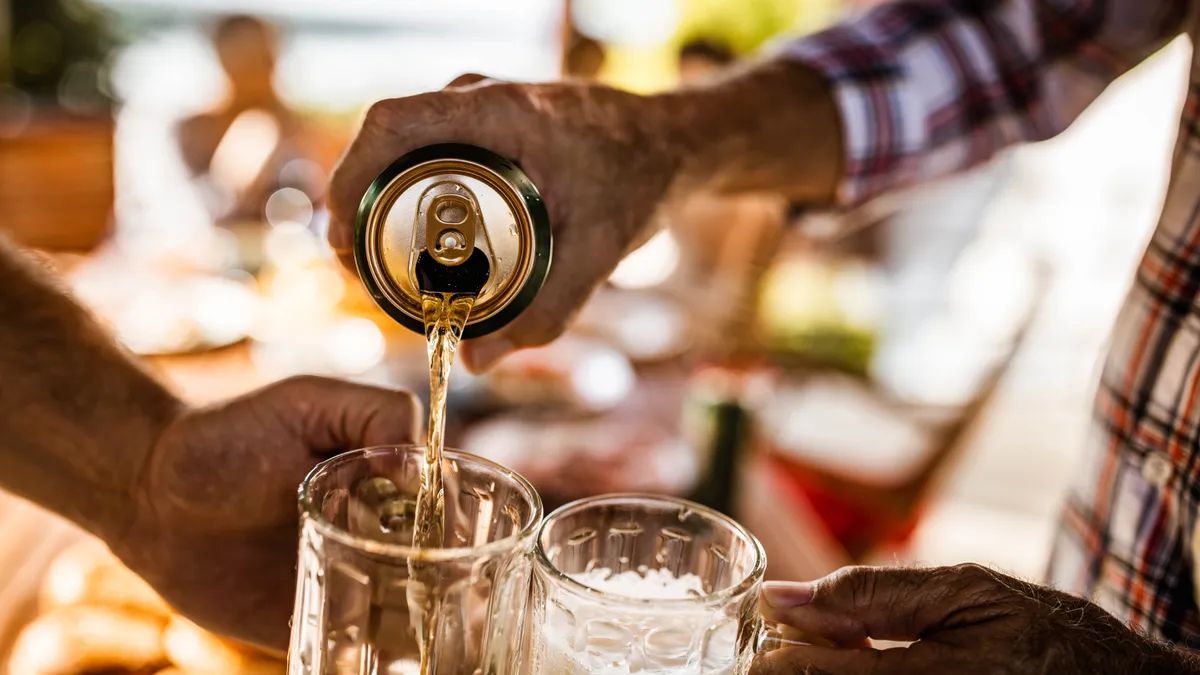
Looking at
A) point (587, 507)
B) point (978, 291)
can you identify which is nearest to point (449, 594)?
point (587, 507)

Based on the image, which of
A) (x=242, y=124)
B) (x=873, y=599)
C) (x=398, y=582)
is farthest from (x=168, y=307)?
(x=242, y=124)

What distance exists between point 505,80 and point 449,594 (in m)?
0.53

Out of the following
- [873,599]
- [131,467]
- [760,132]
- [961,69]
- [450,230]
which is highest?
[961,69]

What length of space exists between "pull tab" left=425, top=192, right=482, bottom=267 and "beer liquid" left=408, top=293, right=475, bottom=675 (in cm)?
4

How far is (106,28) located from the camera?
7539 millimetres

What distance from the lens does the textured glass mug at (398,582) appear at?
720mm

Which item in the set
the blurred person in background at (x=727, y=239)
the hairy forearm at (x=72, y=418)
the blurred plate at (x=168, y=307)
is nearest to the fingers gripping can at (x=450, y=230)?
the hairy forearm at (x=72, y=418)

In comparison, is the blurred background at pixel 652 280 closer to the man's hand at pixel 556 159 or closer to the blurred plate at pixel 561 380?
the blurred plate at pixel 561 380

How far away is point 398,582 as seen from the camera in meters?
0.72

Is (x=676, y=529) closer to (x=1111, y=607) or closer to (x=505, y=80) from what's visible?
(x=505, y=80)

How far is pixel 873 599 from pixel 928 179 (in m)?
1.17

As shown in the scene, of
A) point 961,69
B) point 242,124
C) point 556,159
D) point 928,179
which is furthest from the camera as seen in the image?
point 242,124

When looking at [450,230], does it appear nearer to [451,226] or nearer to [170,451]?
[451,226]

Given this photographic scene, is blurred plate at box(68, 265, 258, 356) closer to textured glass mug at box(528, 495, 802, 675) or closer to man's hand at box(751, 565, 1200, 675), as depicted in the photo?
textured glass mug at box(528, 495, 802, 675)
